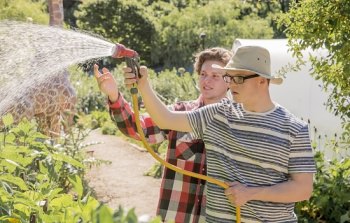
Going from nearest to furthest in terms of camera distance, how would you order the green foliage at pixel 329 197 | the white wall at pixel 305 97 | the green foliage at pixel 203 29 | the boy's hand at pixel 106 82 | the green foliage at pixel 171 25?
the boy's hand at pixel 106 82
the green foliage at pixel 329 197
the white wall at pixel 305 97
the green foliage at pixel 203 29
the green foliage at pixel 171 25

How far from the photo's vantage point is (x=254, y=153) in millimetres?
2371

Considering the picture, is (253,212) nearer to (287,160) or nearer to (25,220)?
(287,160)

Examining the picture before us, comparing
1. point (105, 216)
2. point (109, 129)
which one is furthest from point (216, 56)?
point (109, 129)

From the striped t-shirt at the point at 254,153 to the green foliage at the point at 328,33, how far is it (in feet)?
6.35

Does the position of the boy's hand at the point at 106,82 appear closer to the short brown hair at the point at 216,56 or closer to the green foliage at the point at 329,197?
the short brown hair at the point at 216,56

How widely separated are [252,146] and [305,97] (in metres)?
4.70

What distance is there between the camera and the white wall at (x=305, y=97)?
649 cm

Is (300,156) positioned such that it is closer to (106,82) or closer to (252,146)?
(252,146)

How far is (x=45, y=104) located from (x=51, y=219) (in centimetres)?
486

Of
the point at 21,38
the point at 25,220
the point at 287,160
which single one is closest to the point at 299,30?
the point at 21,38

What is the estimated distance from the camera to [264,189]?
2.33 metres

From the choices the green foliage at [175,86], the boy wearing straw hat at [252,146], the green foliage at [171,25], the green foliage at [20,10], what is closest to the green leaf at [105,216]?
the boy wearing straw hat at [252,146]

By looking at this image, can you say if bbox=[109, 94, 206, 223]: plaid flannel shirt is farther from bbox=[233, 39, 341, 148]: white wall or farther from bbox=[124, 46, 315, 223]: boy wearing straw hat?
bbox=[233, 39, 341, 148]: white wall

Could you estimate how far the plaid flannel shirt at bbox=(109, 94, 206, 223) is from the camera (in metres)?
2.83
